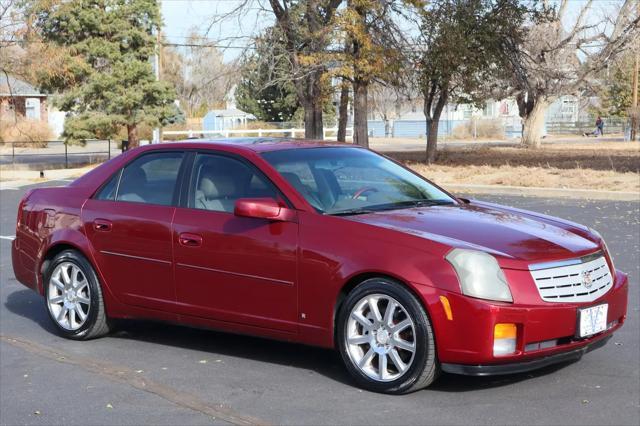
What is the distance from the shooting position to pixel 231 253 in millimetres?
6309

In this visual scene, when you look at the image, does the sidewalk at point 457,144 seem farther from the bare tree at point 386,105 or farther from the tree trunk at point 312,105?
the tree trunk at point 312,105

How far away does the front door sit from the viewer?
6.11m

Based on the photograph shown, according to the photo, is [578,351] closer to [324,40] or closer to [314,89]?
[324,40]

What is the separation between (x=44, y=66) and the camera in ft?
96.5

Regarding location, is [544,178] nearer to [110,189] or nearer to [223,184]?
[110,189]

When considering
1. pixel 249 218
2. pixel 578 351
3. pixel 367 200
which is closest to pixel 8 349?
pixel 249 218

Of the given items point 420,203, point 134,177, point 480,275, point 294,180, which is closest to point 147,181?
point 134,177

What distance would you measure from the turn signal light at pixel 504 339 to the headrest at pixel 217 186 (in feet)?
7.21

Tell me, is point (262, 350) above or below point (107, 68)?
below

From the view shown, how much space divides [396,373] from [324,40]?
74.6ft


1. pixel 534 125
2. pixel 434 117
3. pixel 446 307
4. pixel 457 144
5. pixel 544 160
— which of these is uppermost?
pixel 434 117

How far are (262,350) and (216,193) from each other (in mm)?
1245

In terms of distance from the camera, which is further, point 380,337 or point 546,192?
point 546,192

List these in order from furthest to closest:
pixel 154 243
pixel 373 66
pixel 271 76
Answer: pixel 271 76
pixel 373 66
pixel 154 243
